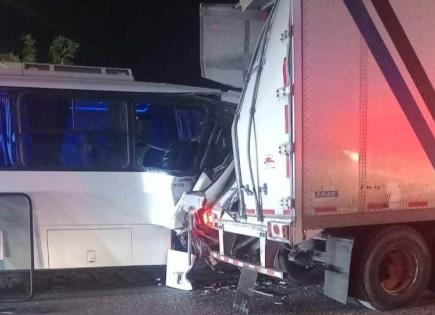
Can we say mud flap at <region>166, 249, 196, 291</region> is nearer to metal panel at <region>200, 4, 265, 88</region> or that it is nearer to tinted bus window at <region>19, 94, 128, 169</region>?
tinted bus window at <region>19, 94, 128, 169</region>

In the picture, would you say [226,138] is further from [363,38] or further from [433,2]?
[433,2]

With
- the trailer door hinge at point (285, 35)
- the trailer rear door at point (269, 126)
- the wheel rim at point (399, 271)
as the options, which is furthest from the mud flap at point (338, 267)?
the trailer door hinge at point (285, 35)

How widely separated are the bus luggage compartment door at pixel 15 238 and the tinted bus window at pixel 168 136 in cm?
163

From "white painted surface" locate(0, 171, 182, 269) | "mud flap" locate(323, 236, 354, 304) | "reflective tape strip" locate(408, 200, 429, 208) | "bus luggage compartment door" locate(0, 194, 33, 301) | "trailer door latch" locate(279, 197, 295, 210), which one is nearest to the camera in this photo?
"trailer door latch" locate(279, 197, 295, 210)

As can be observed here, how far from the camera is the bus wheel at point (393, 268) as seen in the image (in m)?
6.56

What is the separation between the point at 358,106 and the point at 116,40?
1575 centimetres

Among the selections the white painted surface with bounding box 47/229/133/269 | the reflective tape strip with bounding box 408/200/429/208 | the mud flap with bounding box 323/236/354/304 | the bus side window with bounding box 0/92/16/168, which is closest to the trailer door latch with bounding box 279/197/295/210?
the mud flap with bounding box 323/236/354/304

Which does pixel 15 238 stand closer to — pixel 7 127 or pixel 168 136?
pixel 7 127

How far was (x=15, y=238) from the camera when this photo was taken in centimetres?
744

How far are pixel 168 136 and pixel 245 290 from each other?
2.48 metres

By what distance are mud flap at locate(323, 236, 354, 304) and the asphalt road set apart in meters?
0.55

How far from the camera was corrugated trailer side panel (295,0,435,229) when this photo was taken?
6027mm

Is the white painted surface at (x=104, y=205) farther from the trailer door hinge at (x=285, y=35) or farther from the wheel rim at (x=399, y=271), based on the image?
the wheel rim at (x=399, y=271)

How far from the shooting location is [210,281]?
849 centimetres
